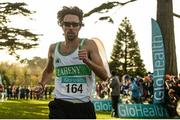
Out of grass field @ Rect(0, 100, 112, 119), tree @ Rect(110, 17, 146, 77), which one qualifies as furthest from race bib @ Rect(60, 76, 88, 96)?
tree @ Rect(110, 17, 146, 77)

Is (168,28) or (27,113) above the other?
(168,28)

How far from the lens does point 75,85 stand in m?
5.66

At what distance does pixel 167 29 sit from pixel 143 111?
5491mm

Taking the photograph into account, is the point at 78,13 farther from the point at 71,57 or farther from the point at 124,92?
the point at 124,92

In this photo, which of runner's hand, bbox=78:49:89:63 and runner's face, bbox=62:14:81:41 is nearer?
runner's hand, bbox=78:49:89:63

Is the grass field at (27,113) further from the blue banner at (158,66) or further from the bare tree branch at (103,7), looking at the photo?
the bare tree branch at (103,7)

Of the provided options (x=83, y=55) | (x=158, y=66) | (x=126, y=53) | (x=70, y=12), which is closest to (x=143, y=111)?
(x=158, y=66)

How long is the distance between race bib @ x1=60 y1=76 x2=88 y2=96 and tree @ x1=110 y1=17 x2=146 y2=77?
253 ft

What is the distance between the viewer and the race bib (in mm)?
5670

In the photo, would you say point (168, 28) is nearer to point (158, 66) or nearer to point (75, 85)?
point (158, 66)

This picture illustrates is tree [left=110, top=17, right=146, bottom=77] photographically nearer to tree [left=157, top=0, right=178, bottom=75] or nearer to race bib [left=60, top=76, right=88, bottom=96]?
tree [left=157, top=0, right=178, bottom=75]

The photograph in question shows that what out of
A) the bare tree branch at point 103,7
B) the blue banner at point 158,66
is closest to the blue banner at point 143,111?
the blue banner at point 158,66

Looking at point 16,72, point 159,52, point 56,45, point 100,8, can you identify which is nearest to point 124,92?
point 100,8

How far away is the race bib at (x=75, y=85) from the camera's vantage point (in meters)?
5.67
